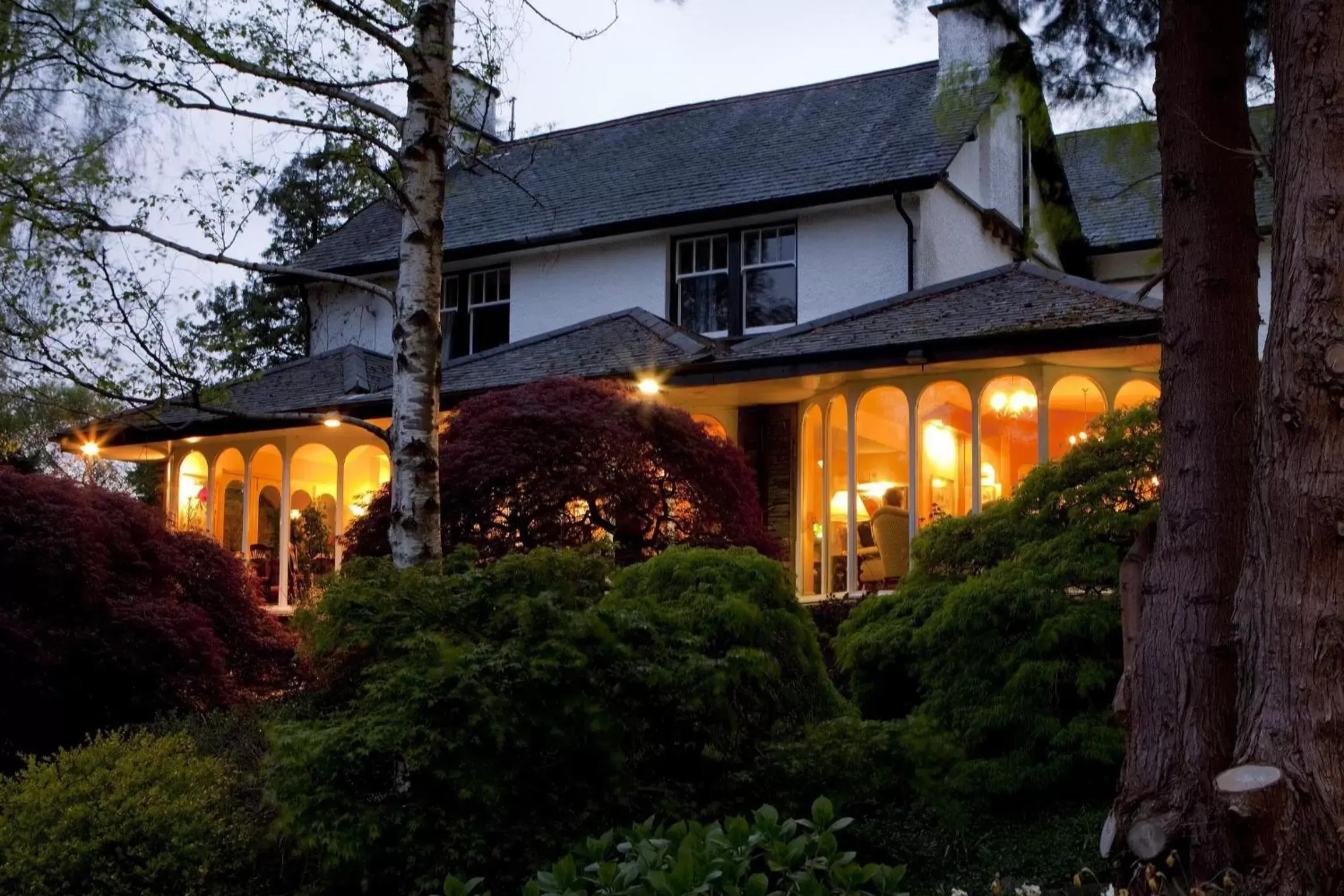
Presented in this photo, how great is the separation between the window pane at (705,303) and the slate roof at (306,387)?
3.78 meters

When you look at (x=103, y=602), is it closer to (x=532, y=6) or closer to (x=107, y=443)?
(x=532, y=6)

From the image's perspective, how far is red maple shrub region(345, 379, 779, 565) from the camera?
12375 millimetres

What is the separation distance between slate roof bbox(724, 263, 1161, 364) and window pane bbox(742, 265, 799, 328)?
2.37 meters

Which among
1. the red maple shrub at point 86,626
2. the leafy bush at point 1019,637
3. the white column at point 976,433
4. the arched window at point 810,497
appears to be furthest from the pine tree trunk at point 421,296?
the arched window at point 810,497

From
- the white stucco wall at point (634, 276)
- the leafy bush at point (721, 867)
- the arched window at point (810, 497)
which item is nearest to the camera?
the leafy bush at point (721, 867)

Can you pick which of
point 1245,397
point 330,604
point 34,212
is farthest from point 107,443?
point 1245,397

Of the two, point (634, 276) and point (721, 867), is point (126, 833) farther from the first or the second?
point (634, 276)

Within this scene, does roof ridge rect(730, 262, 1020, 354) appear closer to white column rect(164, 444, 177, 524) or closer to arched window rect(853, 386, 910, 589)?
arched window rect(853, 386, 910, 589)

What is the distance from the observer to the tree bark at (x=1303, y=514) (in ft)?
17.1

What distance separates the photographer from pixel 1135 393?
14.4 meters

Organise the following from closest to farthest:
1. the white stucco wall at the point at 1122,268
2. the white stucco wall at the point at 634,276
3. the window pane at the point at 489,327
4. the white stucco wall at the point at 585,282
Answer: the white stucco wall at the point at 634,276
the white stucco wall at the point at 585,282
the window pane at the point at 489,327
the white stucco wall at the point at 1122,268

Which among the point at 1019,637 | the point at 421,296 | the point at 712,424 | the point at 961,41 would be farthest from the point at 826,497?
the point at 961,41

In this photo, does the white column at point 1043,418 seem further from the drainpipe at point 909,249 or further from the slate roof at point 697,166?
the slate roof at point 697,166

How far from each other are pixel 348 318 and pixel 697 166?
5367mm
